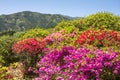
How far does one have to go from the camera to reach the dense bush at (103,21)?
2022cm

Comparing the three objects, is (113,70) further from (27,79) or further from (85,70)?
(27,79)

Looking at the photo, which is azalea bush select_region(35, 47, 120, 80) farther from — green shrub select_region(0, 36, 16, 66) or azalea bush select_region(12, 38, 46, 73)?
green shrub select_region(0, 36, 16, 66)

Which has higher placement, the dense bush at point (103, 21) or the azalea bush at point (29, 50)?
the dense bush at point (103, 21)

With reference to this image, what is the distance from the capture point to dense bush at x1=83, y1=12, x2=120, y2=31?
66.3 ft

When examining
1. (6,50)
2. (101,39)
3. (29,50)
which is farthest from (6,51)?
(101,39)

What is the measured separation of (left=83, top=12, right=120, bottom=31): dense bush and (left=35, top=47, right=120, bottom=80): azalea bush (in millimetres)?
9964

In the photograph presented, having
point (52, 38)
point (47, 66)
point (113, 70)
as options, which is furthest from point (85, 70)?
point (52, 38)

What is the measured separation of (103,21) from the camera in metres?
20.3

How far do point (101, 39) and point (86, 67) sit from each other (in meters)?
4.40

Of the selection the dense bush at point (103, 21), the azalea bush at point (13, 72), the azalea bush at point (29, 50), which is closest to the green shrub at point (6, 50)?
the azalea bush at point (13, 72)

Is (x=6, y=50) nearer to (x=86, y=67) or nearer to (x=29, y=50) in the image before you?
(x=29, y=50)

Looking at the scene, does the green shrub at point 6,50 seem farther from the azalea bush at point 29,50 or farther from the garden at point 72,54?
the azalea bush at point 29,50

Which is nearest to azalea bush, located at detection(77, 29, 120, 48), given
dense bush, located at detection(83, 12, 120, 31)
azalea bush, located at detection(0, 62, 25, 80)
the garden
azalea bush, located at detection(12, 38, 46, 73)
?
the garden

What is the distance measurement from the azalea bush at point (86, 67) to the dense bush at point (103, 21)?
996 centimetres
